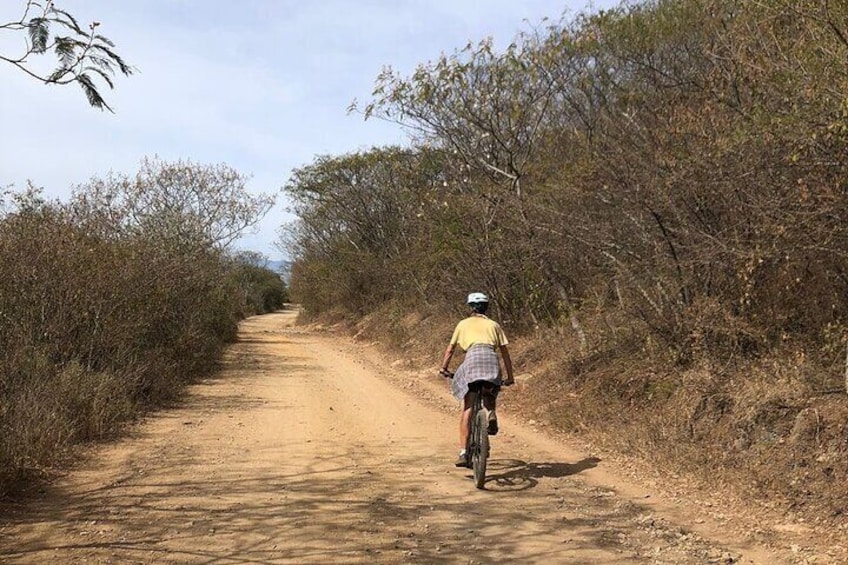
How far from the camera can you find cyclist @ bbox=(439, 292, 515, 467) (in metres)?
6.50

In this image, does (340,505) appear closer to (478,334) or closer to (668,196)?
(478,334)

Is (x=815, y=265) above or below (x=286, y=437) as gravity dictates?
above

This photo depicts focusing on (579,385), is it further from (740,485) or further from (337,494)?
(337,494)

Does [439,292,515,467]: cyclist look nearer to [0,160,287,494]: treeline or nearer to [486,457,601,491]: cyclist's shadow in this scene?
[486,457,601,491]: cyclist's shadow

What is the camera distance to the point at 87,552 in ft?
14.9

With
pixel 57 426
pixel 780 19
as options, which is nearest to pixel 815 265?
pixel 780 19

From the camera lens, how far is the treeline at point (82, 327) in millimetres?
7133

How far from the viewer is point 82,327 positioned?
10039 mm

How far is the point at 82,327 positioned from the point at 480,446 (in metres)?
6.73

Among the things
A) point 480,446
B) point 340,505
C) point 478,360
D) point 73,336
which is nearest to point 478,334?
point 478,360

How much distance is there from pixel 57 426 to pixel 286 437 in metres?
2.53

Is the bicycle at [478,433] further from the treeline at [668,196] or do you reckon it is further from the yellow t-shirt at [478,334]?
the treeline at [668,196]

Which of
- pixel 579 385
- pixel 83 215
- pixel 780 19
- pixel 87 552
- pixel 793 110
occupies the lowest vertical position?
pixel 87 552

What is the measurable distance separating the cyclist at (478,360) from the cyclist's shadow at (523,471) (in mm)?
386
